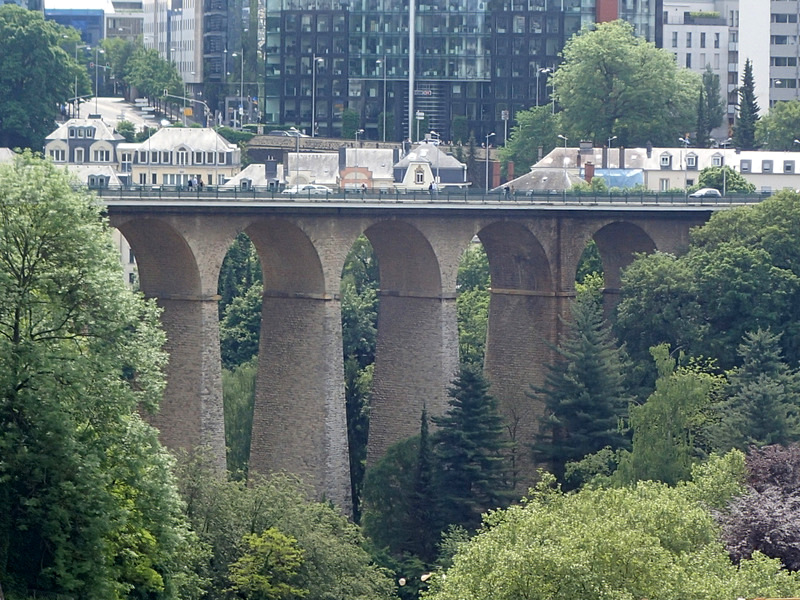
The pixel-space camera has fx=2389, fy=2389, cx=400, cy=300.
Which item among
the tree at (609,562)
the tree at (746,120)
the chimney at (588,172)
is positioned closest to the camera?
the tree at (609,562)

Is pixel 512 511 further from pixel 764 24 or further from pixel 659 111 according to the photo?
pixel 764 24

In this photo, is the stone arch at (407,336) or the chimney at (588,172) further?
the chimney at (588,172)

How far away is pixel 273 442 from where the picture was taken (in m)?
85.5

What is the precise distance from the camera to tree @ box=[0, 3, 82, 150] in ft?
464

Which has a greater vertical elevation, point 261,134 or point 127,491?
point 261,134

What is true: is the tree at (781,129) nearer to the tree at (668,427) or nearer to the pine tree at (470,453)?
the tree at (668,427)

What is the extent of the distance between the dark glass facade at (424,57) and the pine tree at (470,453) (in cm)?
8068

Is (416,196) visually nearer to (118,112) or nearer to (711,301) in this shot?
(711,301)

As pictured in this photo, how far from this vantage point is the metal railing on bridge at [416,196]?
80.2 m

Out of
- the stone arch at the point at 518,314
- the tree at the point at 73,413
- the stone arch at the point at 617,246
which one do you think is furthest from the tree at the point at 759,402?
the tree at the point at 73,413

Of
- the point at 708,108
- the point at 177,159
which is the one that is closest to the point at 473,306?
the point at 177,159

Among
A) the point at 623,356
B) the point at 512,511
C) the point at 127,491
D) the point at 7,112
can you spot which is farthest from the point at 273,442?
the point at 7,112

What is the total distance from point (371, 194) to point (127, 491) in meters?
34.3

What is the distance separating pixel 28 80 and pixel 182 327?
6603cm
